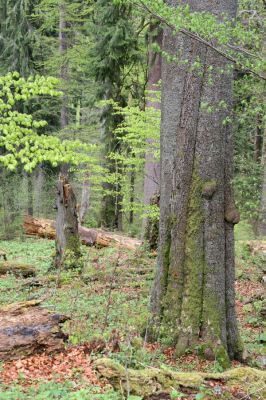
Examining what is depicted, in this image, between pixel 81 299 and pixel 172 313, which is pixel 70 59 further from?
pixel 172 313

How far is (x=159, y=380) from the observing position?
3785 millimetres

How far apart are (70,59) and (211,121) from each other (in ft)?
54.0

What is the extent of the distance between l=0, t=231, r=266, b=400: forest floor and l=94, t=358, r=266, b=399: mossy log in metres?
0.04

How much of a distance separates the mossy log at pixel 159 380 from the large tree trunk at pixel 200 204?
5.05 feet

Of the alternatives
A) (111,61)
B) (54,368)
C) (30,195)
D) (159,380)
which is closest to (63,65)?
(111,61)

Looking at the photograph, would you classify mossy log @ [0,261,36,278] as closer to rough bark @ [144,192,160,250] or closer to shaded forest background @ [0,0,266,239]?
rough bark @ [144,192,160,250]

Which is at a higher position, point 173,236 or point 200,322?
point 173,236

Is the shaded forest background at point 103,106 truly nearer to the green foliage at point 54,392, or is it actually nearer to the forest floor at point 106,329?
the forest floor at point 106,329

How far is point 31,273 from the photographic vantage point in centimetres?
1075

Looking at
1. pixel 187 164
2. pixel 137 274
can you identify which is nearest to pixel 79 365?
pixel 187 164

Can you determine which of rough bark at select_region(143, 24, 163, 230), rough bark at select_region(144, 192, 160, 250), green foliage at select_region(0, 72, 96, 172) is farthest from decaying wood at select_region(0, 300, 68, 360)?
rough bark at select_region(143, 24, 163, 230)

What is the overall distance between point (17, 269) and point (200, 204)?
6.67m

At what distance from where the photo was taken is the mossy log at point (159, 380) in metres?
3.69

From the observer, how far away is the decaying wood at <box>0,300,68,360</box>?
5.03 m
